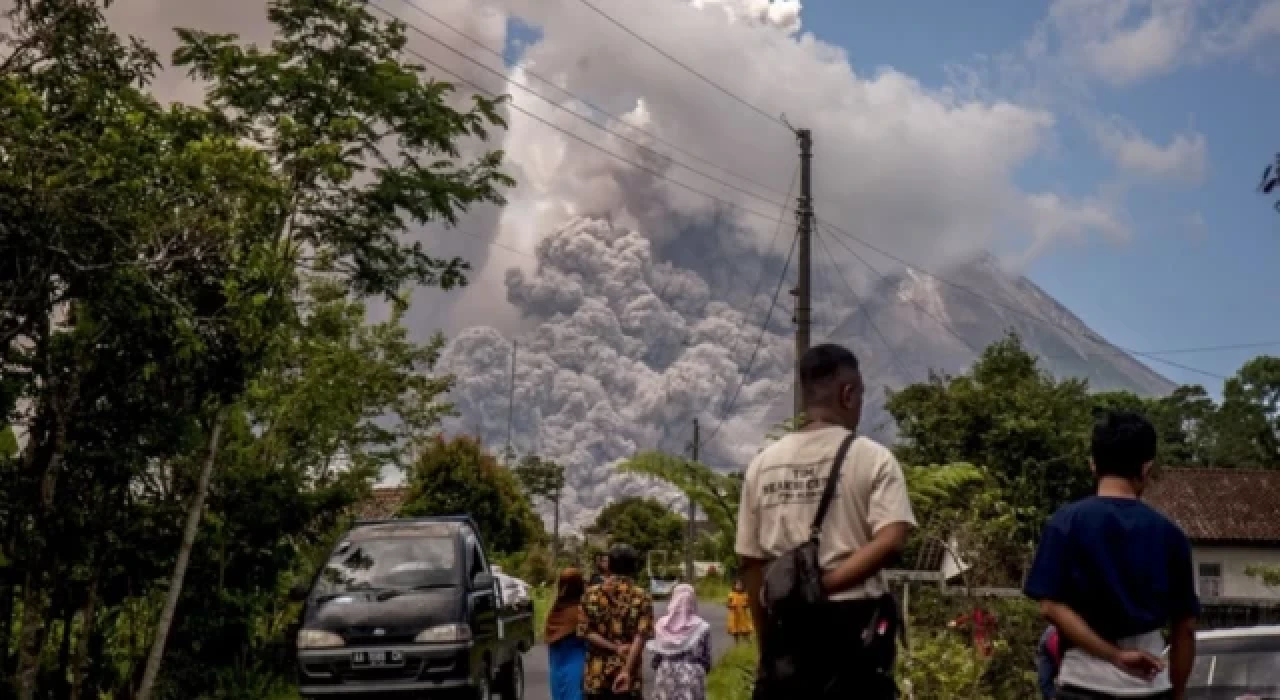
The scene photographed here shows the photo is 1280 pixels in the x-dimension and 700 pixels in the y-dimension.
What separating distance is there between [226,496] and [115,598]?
Answer: 8.98 ft

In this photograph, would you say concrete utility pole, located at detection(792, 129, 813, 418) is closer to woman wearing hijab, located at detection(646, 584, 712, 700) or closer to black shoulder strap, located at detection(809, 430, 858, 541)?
woman wearing hijab, located at detection(646, 584, 712, 700)

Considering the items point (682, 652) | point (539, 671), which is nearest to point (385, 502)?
point (539, 671)

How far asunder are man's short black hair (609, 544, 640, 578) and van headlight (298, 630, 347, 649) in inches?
203

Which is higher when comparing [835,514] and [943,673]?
[835,514]

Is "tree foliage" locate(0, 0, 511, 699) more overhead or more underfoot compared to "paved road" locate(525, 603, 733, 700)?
more overhead

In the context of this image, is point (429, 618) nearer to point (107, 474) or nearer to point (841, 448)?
point (107, 474)

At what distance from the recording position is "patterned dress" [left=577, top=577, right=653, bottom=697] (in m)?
9.38

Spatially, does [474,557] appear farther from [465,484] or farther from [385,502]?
[465,484]

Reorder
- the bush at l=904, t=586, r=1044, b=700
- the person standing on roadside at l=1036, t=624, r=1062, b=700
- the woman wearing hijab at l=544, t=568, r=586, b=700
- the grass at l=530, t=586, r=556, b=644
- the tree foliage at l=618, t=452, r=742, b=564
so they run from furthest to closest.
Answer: the grass at l=530, t=586, r=556, b=644
the tree foliage at l=618, t=452, r=742, b=564
the bush at l=904, t=586, r=1044, b=700
the woman wearing hijab at l=544, t=568, r=586, b=700
the person standing on roadside at l=1036, t=624, r=1062, b=700

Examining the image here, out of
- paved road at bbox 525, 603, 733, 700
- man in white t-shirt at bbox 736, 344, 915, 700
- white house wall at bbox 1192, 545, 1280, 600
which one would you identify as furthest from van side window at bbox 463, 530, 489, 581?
white house wall at bbox 1192, 545, 1280, 600

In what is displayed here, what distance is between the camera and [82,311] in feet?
36.4

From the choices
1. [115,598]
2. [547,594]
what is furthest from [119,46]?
[547,594]

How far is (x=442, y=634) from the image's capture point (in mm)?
13703

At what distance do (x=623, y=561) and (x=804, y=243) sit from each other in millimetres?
14836
